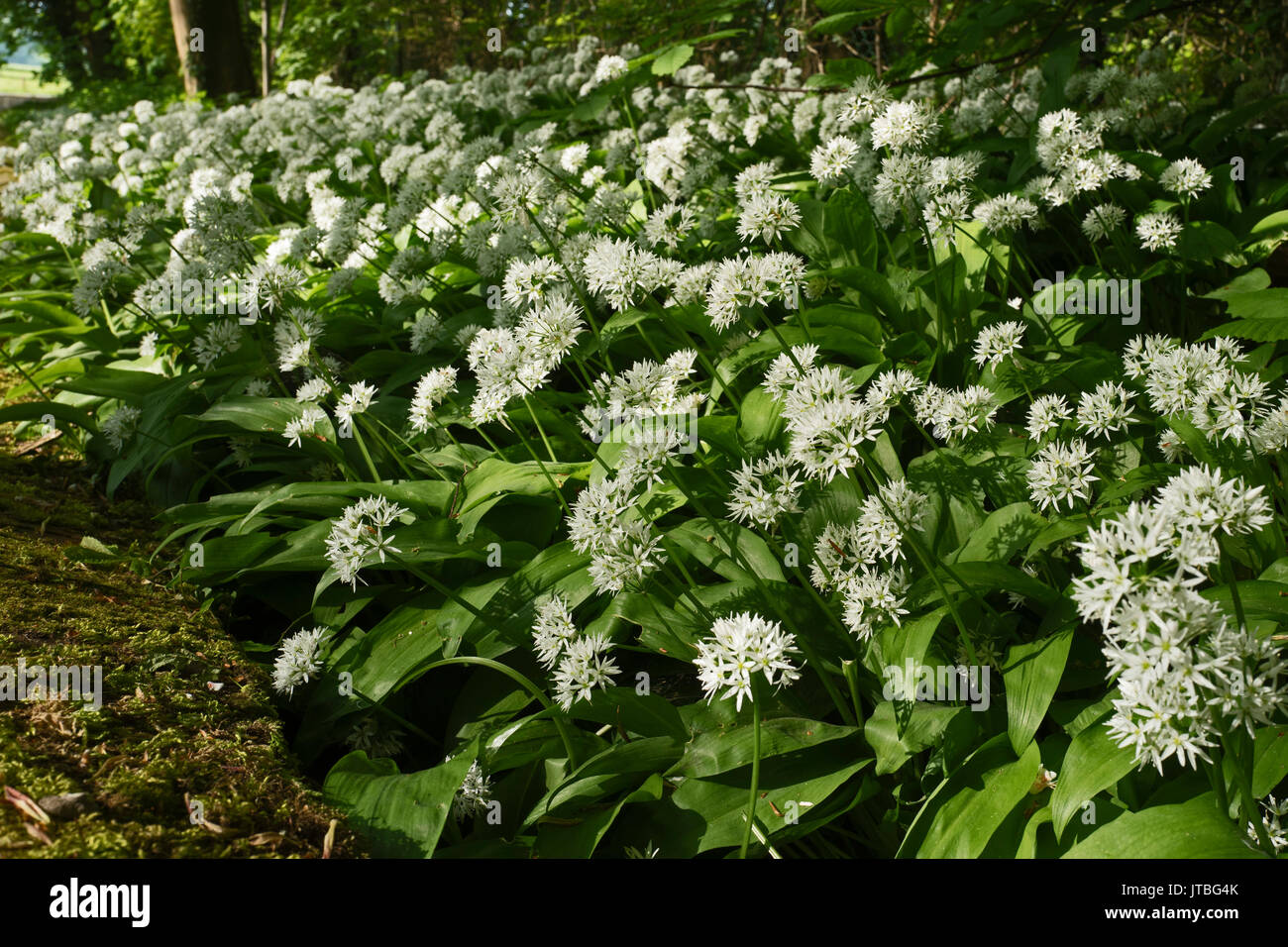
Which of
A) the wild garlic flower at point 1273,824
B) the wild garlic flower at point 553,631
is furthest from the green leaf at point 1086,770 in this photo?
→ the wild garlic flower at point 553,631

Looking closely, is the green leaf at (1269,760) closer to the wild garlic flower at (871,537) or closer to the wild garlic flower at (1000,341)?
the wild garlic flower at (871,537)

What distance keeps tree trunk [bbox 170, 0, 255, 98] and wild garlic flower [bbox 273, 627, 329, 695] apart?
11.8 metres

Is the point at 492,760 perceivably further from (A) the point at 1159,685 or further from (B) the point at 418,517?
(A) the point at 1159,685

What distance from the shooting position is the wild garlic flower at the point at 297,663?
107 inches

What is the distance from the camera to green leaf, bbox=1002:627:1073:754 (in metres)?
2.20

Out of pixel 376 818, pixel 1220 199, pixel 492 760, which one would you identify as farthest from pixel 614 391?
pixel 1220 199

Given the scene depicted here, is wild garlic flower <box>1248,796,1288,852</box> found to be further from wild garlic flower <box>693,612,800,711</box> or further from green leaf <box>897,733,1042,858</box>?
wild garlic flower <box>693,612,800,711</box>

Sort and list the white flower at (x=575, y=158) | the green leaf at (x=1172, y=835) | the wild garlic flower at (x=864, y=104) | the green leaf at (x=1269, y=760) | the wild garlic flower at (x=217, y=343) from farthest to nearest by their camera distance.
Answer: the white flower at (x=575, y=158) < the wild garlic flower at (x=217, y=343) < the wild garlic flower at (x=864, y=104) < the green leaf at (x=1269, y=760) < the green leaf at (x=1172, y=835)

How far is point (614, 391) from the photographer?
253 centimetres

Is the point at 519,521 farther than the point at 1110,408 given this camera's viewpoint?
Yes

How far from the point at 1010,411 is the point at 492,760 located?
90.9 inches

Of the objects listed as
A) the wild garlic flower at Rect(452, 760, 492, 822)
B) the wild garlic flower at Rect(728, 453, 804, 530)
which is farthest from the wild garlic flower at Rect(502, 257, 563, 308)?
the wild garlic flower at Rect(452, 760, 492, 822)

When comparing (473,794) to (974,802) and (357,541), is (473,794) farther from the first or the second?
(974,802)

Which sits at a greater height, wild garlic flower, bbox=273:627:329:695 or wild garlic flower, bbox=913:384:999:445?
wild garlic flower, bbox=913:384:999:445
